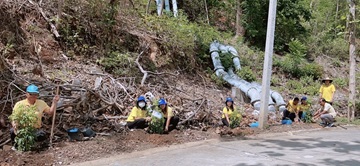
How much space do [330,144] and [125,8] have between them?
8.93m

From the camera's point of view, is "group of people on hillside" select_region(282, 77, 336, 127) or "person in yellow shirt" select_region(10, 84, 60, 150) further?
"group of people on hillside" select_region(282, 77, 336, 127)

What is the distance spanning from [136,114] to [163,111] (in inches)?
23.8

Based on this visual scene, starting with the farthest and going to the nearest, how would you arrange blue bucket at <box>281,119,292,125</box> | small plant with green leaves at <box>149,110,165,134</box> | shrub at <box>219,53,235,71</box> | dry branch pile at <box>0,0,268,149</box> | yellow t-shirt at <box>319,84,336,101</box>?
1. shrub at <box>219,53,235,71</box>
2. yellow t-shirt at <box>319,84,336,101</box>
3. blue bucket at <box>281,119,292,125</box>
4. dry branch pile at <box>0,0,268,149</box>
5. small plant with green leaves at <box>149,110,165,134</box>

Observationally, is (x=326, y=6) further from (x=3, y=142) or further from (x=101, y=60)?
(x=3, y=142)

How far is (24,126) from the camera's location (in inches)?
255

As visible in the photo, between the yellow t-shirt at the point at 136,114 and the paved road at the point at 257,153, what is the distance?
1373 millimetres

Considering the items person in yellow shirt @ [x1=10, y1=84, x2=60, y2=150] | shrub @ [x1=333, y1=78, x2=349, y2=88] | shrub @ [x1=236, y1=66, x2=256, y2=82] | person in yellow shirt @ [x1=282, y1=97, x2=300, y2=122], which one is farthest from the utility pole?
shrub @ [x1=333, y1=78, x2=349, y2=88]

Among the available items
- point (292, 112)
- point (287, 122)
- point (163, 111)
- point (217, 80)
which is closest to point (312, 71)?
point (217, 80)

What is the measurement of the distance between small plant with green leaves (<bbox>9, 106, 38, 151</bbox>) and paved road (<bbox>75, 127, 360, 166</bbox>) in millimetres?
1016

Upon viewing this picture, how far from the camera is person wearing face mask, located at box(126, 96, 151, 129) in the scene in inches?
332

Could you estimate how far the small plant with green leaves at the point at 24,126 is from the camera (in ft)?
21.1

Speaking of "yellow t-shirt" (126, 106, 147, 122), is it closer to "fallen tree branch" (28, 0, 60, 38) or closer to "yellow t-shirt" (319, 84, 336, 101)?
"fallen tree branch" (28, 0, 60, 38)

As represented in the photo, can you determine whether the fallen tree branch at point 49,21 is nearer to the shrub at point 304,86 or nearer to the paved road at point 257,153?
the paved road at point 257,153

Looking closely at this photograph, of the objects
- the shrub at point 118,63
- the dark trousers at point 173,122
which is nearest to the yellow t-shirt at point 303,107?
the dark trousers at point 173,122
